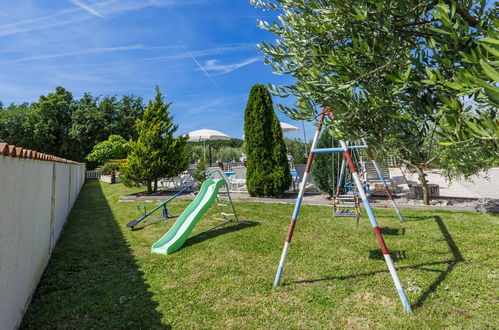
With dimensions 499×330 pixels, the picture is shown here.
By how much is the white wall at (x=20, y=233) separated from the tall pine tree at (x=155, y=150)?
7.25m

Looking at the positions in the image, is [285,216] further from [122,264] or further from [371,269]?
[122,264]

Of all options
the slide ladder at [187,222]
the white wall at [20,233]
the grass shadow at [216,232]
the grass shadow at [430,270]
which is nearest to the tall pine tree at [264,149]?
the slide ladder at [187,222]

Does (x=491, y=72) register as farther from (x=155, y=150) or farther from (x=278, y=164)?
(x=155, y=150)

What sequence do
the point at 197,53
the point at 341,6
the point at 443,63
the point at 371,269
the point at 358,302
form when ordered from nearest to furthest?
the point at 443,63, the point at 341,6, the point at 358,302, the point at 371,269, the point at 197,53

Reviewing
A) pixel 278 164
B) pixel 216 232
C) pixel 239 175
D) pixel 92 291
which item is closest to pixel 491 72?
pixel 92 291

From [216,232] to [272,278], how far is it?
2979 millimetres

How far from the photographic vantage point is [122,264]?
5133 mm

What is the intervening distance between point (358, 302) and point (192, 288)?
232 cm

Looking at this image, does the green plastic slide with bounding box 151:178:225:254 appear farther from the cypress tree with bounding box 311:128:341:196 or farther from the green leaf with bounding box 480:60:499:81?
the green leaf with bounding box 480:60:499:81

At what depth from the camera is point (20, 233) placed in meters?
3.49

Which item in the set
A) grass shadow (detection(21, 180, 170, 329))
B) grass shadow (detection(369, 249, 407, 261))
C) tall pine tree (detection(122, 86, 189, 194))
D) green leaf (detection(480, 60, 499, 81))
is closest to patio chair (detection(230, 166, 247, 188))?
tall pine tree (detection(122, 86, 189, 194))

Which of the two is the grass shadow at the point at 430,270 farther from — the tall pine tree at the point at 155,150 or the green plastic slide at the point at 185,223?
the tall pine tree at the point at 155,150

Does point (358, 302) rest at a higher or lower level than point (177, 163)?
lower

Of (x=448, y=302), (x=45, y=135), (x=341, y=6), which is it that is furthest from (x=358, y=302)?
(x=45, y=135)
